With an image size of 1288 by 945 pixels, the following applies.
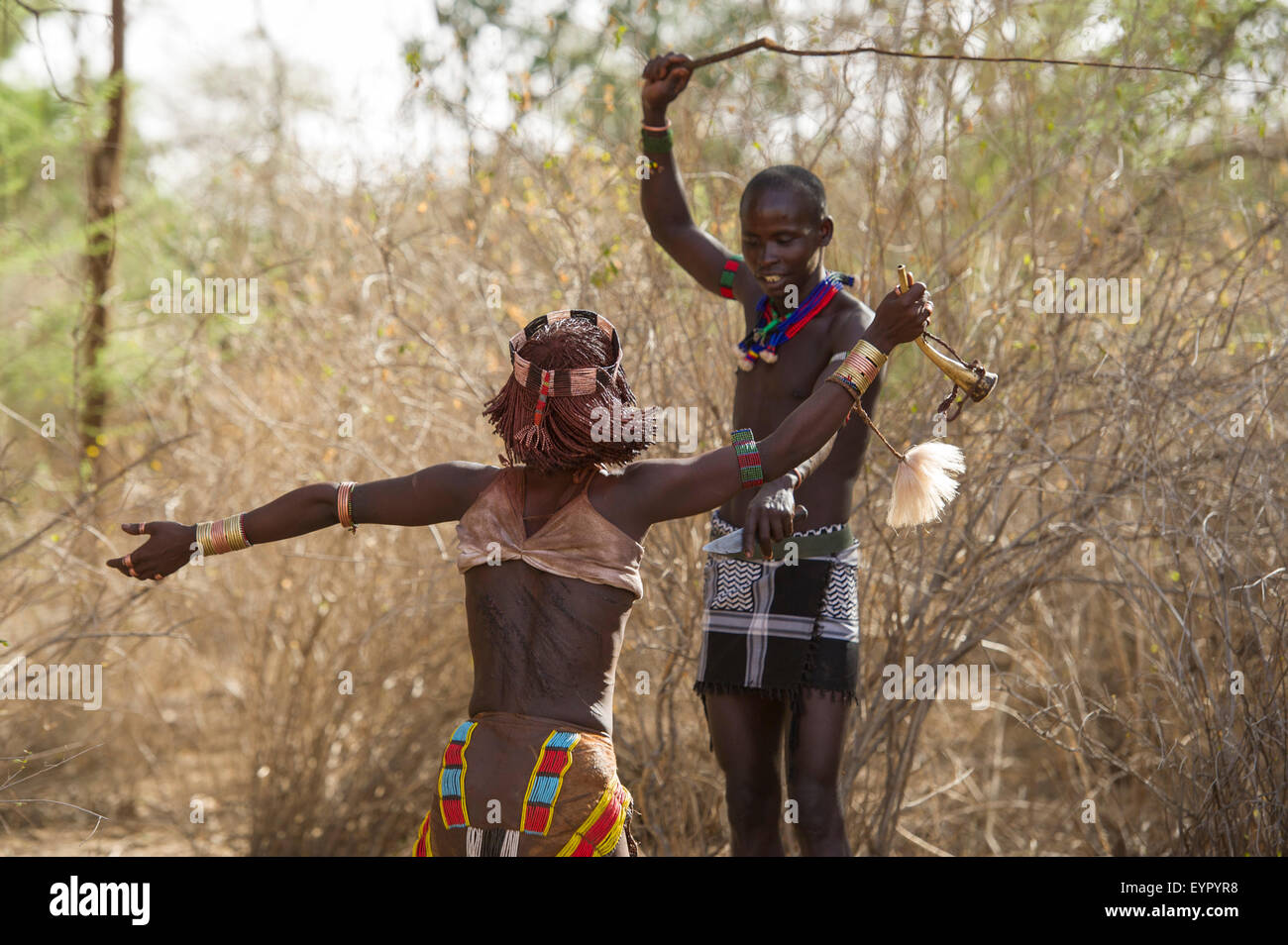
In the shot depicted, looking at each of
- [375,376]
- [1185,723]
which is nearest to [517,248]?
[375,376]

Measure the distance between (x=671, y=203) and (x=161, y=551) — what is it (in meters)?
1.75

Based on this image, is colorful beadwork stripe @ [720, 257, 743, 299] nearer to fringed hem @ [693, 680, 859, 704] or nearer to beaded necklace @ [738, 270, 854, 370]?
beaded necklace @ [738, 270, 854, 370]

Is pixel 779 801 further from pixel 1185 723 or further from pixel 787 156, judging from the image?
pixel 787 156

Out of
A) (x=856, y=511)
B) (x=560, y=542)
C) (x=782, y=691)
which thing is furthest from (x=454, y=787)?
(x=856, y=511)

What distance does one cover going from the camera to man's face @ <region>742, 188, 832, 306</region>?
10.2ft

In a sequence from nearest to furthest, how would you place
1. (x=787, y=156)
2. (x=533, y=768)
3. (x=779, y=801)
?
(x=533, y=768), (x=779, y=801), (x=787, y=156)

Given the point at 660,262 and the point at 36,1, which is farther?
the point at 36,1

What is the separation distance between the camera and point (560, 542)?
253cm

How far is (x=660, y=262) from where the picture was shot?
438 centimetres

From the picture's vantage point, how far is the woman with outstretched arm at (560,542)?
2406 mm

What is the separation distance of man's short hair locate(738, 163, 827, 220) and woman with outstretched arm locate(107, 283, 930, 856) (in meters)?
0.66

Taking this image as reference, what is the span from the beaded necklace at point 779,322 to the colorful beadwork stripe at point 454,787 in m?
1.34
